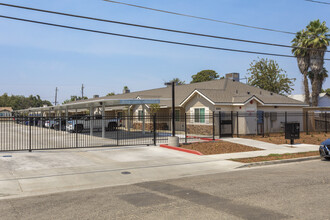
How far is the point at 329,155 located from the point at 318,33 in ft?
107

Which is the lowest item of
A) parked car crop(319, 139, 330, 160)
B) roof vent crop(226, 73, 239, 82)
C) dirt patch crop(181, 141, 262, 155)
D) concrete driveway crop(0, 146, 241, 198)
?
concrete driveway crop(0, 146, 241, 198)

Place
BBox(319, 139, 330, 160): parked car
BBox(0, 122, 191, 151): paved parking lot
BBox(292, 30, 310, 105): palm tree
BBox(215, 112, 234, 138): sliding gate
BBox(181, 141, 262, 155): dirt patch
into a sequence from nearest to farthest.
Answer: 1. BBox(319, 139, 330, 160): parked car
2. BBox(181, 141, 262, 155): dirt patch
3. BBox(0, 122, 191, 151): paved parking lot
4. BBox(215, 112, 234, 138): sliding gate
5. BBox(292, 30, 310, 105): palm tree

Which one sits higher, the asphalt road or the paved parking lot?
the paved parking lot

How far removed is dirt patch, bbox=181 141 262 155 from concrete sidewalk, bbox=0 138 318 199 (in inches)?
38.6

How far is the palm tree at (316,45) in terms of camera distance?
39.6m

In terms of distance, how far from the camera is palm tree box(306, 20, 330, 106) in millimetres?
39625

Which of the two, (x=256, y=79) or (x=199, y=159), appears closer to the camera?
(x=199, y=159)

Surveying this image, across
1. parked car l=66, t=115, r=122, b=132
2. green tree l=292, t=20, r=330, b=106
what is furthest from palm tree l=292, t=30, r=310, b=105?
parked car l=66, t=115, r=122, b=132

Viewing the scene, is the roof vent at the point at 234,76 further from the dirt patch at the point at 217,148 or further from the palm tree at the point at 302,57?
the dirt patch at the point at 217,148

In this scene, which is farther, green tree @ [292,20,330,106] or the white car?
green tree @ [292,20,330,106]

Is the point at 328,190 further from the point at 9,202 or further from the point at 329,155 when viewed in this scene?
the point at 9,202

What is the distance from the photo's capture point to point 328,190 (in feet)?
26.7

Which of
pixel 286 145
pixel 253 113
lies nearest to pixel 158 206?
pixel 286 145

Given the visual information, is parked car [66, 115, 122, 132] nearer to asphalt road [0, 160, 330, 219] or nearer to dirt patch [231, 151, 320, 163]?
dirt patch [231, 151, 320, 163]
